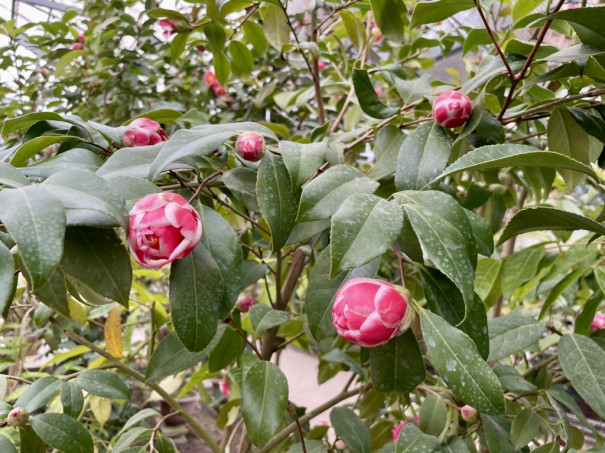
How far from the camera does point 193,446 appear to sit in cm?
218

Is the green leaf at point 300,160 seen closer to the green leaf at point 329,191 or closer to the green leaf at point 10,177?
the green leaf at point 329,191

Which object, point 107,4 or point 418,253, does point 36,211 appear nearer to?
point 418,253

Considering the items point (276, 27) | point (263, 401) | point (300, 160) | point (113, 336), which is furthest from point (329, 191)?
point (113, 336)

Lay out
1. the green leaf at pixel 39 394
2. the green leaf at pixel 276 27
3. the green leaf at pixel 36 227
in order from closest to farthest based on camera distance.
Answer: the green leaf at pixel 36 227 < the green leaf at pixel 39 394 < the green leaf at pixel 276 27

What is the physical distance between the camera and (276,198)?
47cm

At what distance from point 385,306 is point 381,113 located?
A: 28cm

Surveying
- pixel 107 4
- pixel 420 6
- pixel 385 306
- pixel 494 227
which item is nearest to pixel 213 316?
pixel 385 306

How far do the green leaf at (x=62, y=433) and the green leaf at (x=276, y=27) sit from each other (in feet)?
2.07

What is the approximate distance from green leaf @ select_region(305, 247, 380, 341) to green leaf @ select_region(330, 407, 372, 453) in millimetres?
339

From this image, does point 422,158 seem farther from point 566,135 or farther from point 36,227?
point 36,227

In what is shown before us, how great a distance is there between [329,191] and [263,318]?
28 cm

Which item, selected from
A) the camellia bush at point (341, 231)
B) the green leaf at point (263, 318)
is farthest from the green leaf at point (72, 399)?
the green leaf at point (263, 318)

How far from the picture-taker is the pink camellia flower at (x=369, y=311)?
0.40m

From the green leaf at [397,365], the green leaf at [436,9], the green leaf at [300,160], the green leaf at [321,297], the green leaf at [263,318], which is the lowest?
the green leaf at [263,318]
